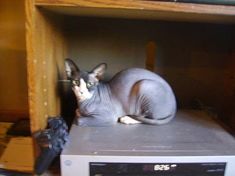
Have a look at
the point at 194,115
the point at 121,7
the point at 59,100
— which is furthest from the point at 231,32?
the point at 59,100

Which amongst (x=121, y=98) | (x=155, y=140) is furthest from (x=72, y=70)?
(x=155, y=140)

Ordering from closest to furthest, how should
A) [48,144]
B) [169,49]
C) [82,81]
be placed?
[48,144], [82,81], [169,49]

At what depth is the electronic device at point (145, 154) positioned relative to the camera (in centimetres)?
58

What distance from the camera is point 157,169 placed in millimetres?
602

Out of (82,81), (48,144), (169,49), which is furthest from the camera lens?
(169,49)

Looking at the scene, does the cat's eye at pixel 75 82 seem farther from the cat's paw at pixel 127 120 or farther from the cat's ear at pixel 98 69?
the cat's paw at pixel 127 120

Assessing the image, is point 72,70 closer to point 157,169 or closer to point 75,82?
point 75,82

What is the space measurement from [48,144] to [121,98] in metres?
0.26

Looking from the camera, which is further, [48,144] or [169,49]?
[169,49]

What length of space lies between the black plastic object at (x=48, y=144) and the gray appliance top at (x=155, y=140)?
0.02 m

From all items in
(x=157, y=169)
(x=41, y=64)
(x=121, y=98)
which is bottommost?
(x=157, y=169)

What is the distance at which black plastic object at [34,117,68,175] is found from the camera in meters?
0.59

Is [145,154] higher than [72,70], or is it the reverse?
[72,70]

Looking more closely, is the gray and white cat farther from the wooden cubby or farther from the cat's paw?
the wooden cubby
